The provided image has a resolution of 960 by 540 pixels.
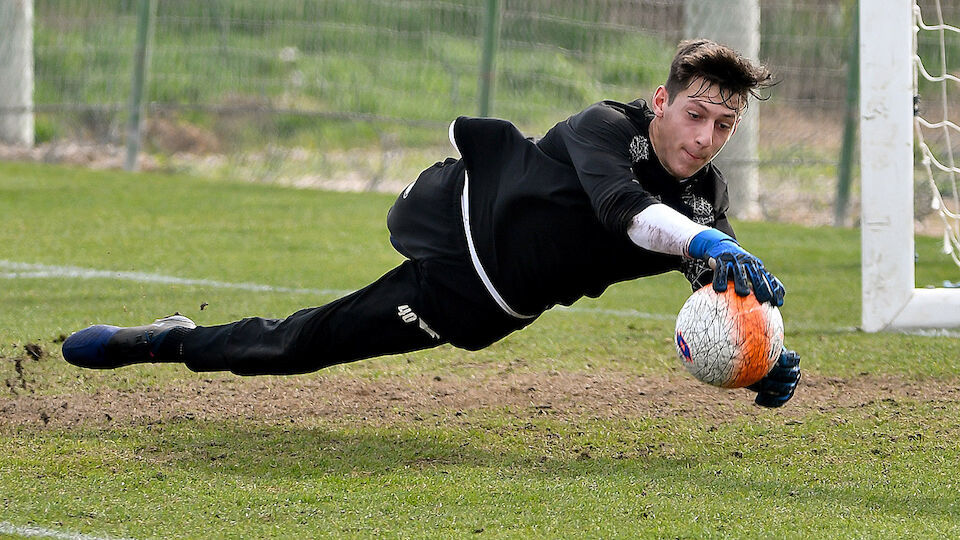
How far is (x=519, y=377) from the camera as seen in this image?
5.71 metres

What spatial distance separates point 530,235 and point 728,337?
2.76ft

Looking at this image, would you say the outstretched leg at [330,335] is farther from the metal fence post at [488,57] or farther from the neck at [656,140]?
the metal fence post at [488,57]

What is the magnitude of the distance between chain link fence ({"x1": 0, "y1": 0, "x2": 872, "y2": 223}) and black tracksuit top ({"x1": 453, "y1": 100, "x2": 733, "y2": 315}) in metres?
7.46

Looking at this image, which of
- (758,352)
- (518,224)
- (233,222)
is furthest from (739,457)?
(233,222)

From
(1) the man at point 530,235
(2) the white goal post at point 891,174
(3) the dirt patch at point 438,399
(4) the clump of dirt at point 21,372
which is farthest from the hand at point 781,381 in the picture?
(4) the clump of dirt at point 21,372

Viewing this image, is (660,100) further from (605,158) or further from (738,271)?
(738,271)

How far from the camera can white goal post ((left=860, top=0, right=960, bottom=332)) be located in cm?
614

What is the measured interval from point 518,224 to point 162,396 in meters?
1.85

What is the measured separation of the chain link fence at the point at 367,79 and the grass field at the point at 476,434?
3.94m

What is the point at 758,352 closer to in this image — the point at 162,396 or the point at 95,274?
the point at 162,396

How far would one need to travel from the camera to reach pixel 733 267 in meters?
3.71

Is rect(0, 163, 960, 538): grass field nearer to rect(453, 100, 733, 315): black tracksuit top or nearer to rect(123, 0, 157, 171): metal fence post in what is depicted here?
rect(453, 100, 733, 315): black tracksuit top

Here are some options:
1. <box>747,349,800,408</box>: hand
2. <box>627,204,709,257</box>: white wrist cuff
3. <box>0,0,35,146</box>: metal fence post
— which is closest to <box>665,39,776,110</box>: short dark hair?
<box>627,204,709,257</box>: white wrist cuff

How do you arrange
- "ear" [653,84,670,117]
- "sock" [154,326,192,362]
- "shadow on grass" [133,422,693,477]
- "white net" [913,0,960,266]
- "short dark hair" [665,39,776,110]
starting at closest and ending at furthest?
"short dark hair" [665,39,776,110] < "ear" [653,84,670,117] < "shadow on grass" [133,422,693,477] < "sock" [154,326,192,362] < "white net" [913,0,960,266]
